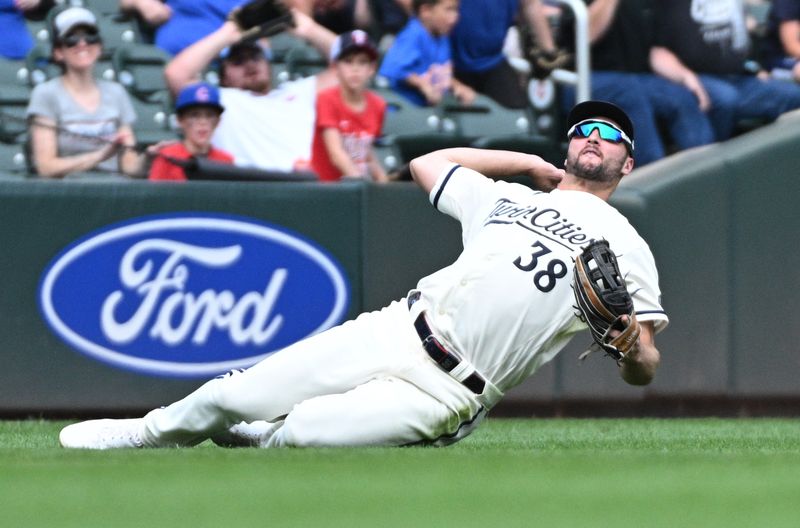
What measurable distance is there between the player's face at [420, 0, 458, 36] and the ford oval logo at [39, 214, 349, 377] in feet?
6.22

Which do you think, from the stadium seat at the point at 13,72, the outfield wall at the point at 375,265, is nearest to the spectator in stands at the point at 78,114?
the outfield wall at the point at 375,265

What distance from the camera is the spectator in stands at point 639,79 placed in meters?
9.89

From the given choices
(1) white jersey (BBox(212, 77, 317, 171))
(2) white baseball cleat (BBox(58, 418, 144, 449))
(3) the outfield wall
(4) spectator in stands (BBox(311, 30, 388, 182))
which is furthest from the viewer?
(4) spectator in stands (BBox(311, 30, 388, 182))

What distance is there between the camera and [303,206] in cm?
863

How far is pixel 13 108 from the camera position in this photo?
9281 mm

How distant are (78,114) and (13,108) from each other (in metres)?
0.69

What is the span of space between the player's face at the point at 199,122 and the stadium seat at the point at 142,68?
89 centimetres

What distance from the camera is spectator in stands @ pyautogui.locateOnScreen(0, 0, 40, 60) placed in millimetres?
9406

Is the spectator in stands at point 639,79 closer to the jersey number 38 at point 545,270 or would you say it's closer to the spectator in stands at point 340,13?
the spectator in stands at point 340,13

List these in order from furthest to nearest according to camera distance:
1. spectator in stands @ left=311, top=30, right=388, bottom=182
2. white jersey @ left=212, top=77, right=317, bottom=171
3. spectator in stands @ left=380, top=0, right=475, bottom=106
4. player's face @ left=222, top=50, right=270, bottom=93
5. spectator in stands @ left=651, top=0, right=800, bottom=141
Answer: spectator in stands @ left=651, top=0, right=800, bottom=141
spectator in stands @ left=380, top=0, right=475, bottom=106
player's face @ left=222, top=50, right=270, bottom=93
spectator in stands @ left=311, top=30, right=388, bottom=182
white jersey @ left=212, top=77, right=317, bottom=171

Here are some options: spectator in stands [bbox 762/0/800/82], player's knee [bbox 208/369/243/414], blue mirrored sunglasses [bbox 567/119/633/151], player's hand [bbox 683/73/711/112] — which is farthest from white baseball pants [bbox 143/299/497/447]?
spectator in stands [bbox 762/0/800/82]

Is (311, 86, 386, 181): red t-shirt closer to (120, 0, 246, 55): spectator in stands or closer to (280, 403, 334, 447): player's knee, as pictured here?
(120, 0, 246, 55): spectator in stands

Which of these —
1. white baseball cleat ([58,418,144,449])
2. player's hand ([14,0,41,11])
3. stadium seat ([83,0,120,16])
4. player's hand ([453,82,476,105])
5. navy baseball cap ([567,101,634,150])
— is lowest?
player's hand ([453,82,476,105])

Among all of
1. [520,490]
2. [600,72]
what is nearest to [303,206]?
[600,72]
